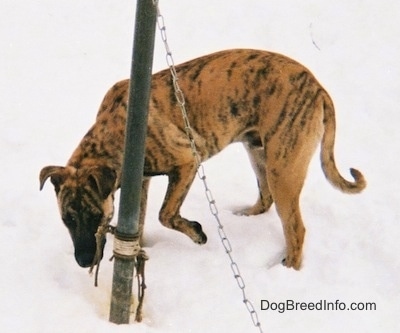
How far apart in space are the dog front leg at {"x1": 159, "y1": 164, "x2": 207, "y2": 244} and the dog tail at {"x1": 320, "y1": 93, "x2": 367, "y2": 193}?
877 mm

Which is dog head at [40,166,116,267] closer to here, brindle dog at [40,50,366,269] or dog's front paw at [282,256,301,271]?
brindle dog at [40,50,366,269]

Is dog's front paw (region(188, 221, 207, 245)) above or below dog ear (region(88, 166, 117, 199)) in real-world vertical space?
below

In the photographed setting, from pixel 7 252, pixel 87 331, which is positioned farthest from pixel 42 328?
pixel 7 252

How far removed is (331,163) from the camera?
4.54m

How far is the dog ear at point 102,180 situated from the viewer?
12.7 feet

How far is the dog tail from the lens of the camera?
14.6ft

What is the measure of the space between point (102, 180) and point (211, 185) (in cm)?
161

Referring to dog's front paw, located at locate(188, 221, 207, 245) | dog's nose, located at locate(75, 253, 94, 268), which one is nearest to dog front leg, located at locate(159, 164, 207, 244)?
dog's front paw, located at locate(188, 221, 207, 245)

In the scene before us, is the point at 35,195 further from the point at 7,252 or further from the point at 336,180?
the point at 336,180

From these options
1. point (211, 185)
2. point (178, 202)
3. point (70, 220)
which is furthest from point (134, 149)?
point (211, 185)

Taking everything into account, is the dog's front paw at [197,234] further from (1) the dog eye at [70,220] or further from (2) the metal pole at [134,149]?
(2) the metal pole at [134,149]

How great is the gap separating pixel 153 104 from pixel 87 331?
1.53 metres

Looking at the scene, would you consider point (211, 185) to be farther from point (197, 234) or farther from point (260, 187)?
point (197, 234)

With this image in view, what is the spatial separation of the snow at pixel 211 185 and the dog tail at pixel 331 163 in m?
0.38
